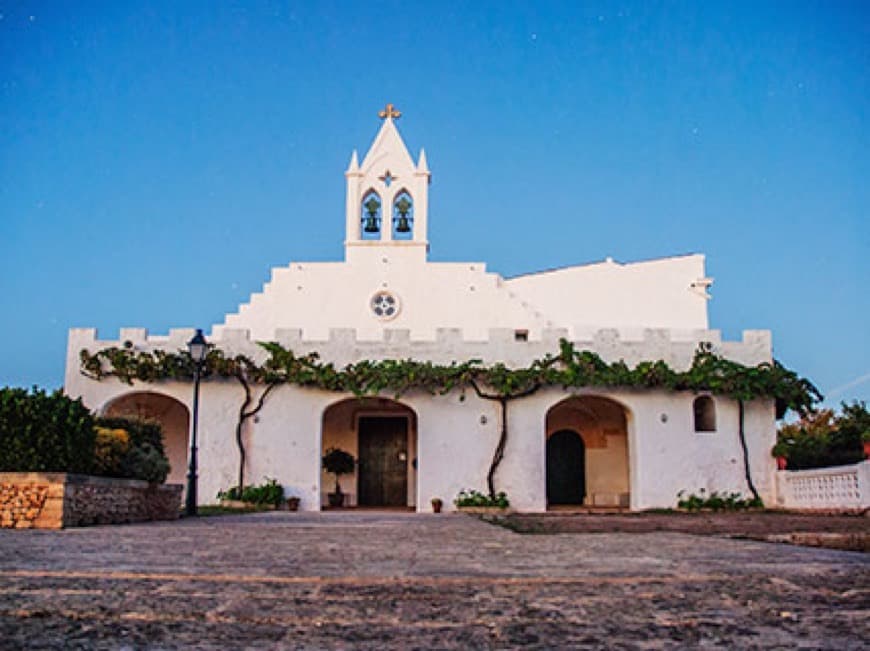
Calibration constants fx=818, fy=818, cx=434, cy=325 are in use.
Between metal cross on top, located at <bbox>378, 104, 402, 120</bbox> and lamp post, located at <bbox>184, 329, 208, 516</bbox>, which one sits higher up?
metal cross on top, located at <bbox>378, 104, 402, 120</bbox>

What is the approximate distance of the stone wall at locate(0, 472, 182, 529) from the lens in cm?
750

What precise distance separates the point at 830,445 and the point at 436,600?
17.1 metres

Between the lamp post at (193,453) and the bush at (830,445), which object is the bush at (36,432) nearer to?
the lamp post at (193,453)

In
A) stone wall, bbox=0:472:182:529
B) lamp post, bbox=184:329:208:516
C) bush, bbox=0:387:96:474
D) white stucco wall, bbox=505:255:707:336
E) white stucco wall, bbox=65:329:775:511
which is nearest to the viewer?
stone wall, bbox=0:472:182:529

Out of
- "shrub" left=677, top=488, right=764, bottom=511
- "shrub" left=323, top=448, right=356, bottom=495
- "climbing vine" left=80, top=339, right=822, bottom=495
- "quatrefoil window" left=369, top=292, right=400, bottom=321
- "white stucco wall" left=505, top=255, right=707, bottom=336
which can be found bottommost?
"shrub" left=677, top=488, right=764, bottom=511

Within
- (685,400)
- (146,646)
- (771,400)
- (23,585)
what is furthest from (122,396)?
(146,646)

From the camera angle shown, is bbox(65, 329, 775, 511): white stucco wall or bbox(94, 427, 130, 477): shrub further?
bbox(65, 329, 775, 511): white stucco wall

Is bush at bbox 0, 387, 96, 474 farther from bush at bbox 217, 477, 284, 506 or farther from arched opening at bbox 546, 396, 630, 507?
arched opening at bbox 546, 396, 630, 507

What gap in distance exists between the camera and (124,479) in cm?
916

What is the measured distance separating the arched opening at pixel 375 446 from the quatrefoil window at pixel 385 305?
2.78m

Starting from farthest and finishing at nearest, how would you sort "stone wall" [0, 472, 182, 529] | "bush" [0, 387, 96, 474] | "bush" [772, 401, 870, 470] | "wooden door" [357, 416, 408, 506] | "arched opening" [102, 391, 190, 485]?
"wooden door" [357, 416, 408, 506] < "arched opening" [102, 391, 190, 485] < "bush" [772, 401, 870, 470] < "bush" [0, 387, 96, 474] < "stone wall" [0, 472, 182, 529]

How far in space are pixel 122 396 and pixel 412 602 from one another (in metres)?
17.2

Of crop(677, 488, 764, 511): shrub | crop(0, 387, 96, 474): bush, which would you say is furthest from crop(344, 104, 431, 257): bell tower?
crop(0, 387, 96, 474): bush

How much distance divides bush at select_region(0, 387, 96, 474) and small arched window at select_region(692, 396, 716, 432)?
14090 millimetres
